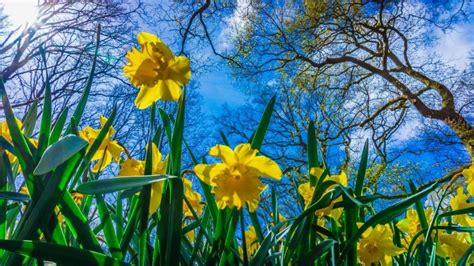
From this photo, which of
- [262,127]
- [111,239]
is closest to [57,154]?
[111,239]

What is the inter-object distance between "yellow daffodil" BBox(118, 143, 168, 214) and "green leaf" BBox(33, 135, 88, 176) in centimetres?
17

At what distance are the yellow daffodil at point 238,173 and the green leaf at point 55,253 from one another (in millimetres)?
153

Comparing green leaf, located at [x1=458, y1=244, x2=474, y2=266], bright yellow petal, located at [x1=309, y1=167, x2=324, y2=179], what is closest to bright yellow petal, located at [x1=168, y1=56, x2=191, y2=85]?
bright yellow petal, located at [x1=309, y1=167, x2=324, y2=179]

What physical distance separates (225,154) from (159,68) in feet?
0.44

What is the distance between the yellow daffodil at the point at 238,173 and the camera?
47 cm

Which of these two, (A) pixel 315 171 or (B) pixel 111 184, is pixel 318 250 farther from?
(B) pixel 111 184

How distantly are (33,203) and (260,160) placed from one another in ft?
0.81

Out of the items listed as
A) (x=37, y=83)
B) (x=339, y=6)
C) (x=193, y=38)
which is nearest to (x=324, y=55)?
(x=339, y=6)

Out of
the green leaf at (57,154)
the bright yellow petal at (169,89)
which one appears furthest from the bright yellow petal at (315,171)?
the green leaf at (57,154)

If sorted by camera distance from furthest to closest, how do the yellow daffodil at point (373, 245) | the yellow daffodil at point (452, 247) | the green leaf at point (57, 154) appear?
the yellow daffodil at point (452, 247) < the yellow daffodil at point (373, 245) < the green leaf at point (57, 154)

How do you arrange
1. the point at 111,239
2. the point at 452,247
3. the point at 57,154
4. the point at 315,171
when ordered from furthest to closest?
the point at 452,247 → the point at 315,171 → the point at 111,239 → the point at 57,154

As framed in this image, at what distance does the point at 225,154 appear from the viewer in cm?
49

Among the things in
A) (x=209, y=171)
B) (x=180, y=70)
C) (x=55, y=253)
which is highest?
(x=180, y=70)

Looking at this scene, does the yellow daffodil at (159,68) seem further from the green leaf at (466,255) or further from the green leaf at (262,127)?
the green leaf at (466,255)
